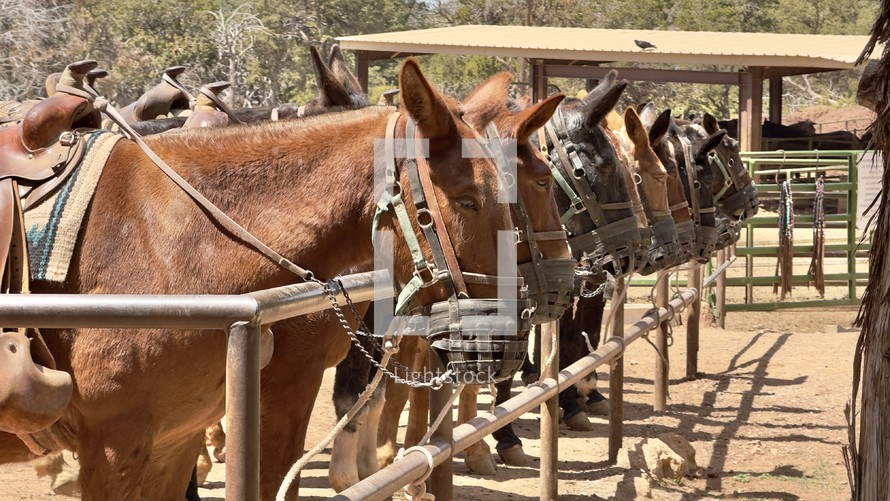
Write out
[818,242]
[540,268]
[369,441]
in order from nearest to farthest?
[540,268], [369,441], [818,242]

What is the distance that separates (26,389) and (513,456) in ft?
14.7

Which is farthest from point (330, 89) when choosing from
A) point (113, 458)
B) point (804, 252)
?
Answer: point (804, 252)

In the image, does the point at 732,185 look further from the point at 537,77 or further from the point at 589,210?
the point at 537,77

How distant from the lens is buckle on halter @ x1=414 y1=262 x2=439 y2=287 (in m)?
2.79

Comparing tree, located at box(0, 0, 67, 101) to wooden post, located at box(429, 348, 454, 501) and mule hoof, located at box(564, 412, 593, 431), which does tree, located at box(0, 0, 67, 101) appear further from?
wooden post, located at box(429, 348, 454, 501)

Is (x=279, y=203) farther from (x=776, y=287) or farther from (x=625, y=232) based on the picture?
(x=776, y=287)

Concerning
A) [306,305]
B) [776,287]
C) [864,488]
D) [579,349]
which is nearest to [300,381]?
[306,305]

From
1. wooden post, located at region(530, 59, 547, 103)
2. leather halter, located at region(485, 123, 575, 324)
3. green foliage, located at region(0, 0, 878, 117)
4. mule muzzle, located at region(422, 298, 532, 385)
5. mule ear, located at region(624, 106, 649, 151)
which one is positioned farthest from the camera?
green foliage, located at region(0, 0, 878, 117)

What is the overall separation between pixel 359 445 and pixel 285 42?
31550 mm

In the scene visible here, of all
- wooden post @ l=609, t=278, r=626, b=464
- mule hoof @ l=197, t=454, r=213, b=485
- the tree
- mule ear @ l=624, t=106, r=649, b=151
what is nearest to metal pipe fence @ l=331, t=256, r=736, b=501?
wooden post @ l=609, t=278, r=626, b=464

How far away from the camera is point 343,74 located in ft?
14.4

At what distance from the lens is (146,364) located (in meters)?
2.69

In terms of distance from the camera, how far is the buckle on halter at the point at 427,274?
9.17 feet

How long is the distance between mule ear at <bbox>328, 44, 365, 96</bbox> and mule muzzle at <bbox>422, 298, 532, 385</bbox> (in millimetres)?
1599
